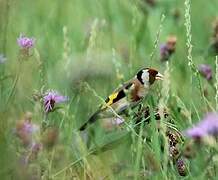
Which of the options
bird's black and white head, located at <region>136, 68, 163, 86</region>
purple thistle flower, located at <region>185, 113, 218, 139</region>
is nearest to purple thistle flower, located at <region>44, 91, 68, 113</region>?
bird's black and white head, located at <region>136, 68, 163, 86</region>

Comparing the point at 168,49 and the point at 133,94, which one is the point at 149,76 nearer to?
the point at 133,94

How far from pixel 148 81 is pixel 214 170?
1.64 ft

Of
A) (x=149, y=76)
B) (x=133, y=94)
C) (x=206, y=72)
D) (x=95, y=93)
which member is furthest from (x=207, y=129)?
(x=206, y=72)

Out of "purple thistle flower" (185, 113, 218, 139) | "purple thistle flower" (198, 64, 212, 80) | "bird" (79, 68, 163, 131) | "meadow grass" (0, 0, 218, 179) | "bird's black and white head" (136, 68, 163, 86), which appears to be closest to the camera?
"purple thistle flower" (185, 113, 218, 139)

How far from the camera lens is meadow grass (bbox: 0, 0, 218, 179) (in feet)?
6.57

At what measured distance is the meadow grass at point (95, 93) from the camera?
200cm

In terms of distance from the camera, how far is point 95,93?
2293mm

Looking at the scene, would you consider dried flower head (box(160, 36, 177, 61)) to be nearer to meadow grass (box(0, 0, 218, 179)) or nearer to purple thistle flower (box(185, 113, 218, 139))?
meadow grass (box(0, 0, 218, 179))

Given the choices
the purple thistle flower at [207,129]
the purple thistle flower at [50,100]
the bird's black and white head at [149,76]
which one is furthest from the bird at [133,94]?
the purple thistle flower at [207,129]

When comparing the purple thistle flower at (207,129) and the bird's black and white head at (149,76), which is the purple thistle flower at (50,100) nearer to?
the bird's black and white head at (149,76)

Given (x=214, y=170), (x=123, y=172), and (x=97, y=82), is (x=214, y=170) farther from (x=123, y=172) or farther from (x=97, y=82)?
(x=97, y=82)

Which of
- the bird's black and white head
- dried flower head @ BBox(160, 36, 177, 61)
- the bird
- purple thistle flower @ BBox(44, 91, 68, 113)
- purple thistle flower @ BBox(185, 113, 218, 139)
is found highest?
dried flower head @ BBox(160, 36, 177, 61)

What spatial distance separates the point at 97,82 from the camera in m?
3.12

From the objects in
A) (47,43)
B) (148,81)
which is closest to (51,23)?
(47,43)
